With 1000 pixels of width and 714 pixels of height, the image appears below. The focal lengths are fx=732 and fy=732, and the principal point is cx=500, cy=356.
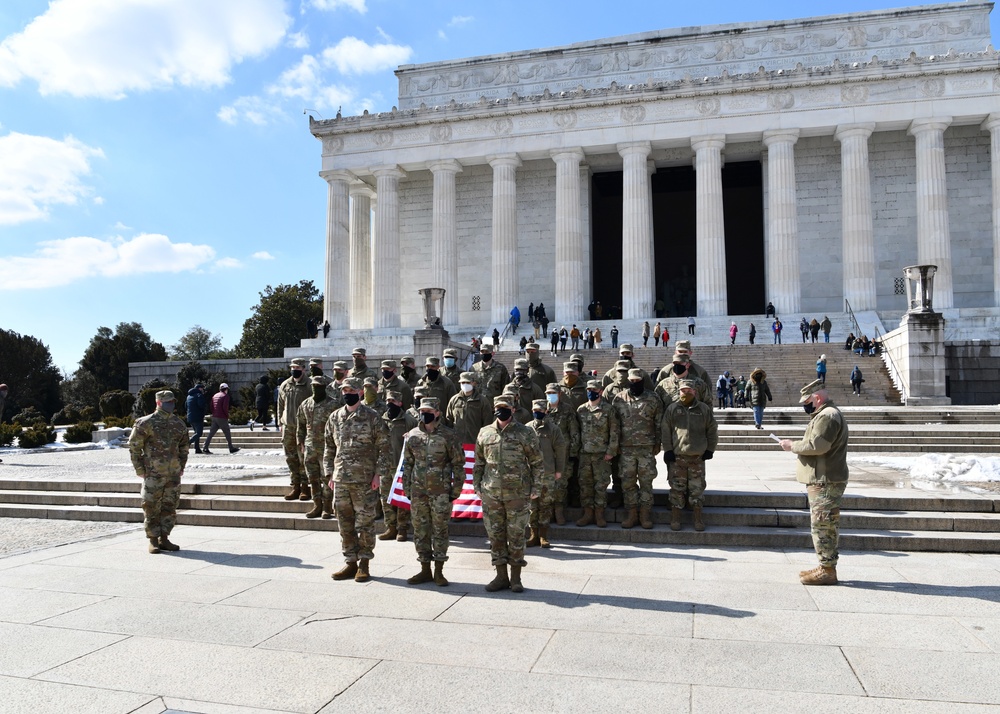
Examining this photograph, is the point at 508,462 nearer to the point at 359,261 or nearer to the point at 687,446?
the point at 687,446

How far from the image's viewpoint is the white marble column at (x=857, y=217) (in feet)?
128

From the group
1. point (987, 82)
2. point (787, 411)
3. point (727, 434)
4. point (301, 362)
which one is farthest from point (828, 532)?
Result: point (987, 82)

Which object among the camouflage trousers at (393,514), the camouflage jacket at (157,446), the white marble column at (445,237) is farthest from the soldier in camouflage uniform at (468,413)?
the white marble column at (445,237)

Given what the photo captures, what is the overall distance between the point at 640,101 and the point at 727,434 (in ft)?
86.9

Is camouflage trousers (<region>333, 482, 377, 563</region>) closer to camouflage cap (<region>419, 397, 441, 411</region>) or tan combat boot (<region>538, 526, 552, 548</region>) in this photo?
camouflage cap (<region>419, 397, 441, 411</region>)

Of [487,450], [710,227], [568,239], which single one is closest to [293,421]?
[487,450]

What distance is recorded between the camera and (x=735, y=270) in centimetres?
5012

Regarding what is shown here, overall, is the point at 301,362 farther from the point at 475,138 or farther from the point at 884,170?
the point at 884,170

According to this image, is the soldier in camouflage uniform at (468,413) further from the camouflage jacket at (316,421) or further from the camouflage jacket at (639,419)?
the camouflage jacket at (639,419)

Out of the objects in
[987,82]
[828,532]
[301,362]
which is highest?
[987,82]

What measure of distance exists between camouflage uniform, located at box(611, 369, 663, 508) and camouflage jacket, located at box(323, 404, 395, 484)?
11.2 ft

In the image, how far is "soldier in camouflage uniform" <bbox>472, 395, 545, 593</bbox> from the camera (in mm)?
7566

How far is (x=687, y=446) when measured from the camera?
9.70 m

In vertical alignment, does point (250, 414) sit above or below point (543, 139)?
below
